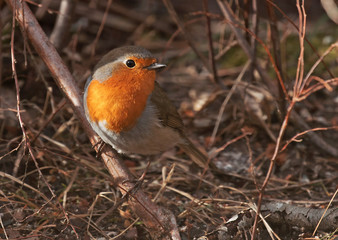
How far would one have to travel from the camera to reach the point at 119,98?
293cm

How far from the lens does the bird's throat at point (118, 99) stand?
2916 millimetres

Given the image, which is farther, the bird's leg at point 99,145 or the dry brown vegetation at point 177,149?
the bird's leg at point 99,145

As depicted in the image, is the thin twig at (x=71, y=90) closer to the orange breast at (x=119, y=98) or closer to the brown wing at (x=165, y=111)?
the orange breast at (x=119, y=98)

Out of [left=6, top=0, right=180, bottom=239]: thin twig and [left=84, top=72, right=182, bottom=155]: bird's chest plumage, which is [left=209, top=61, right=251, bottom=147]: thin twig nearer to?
[left=84, top=72, right=182, bottom=155]: bird's chest plumage

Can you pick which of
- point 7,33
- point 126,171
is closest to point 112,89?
point 126,171

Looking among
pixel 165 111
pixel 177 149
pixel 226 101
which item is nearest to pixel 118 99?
pixel 165 111

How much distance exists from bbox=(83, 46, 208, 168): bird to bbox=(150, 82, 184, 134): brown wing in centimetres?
5

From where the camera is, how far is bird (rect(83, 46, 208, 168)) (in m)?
2.93

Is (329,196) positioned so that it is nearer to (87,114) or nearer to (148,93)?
(148,93)

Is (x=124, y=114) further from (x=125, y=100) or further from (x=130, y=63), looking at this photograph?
(x=130, y=63)

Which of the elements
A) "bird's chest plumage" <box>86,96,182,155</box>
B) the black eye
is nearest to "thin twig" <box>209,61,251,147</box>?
"bird's chest plumage" <box>86,96,182,155</box>

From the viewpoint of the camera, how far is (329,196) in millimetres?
3568

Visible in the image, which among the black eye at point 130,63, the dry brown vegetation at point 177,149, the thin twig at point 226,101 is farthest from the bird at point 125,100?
the thin twig at point 226,101

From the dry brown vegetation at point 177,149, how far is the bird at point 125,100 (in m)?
0.14
